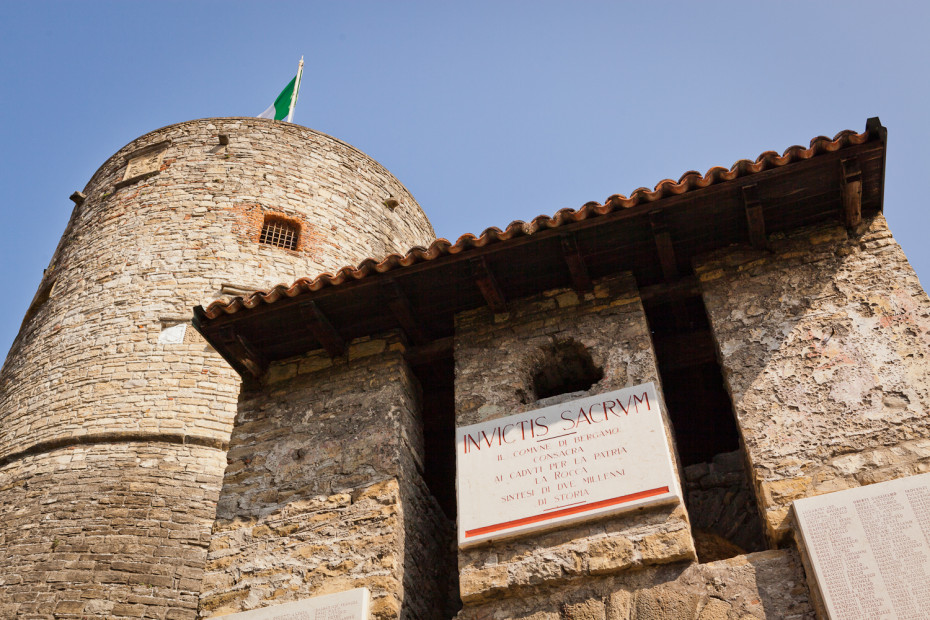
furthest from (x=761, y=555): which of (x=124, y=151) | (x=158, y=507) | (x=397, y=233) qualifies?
(x=124, y=151)

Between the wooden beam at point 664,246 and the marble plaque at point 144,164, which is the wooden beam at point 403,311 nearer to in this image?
the wooden beam at point 664,246

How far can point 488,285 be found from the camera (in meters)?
6.37

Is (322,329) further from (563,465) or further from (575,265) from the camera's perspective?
(563,465)

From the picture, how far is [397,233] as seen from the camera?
12.1m

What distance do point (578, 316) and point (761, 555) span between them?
2.12 m

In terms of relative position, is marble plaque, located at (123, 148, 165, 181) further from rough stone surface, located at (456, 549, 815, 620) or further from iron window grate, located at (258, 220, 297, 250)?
rough stone surface, located at (456, 549, 815, 620)

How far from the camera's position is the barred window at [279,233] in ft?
34.9

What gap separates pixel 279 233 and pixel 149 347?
2.25m

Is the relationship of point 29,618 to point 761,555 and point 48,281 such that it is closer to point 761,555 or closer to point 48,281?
point 48,281

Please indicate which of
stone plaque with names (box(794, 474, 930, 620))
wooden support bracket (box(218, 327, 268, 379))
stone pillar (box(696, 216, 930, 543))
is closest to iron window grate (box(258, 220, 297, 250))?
wooden support bracket (box(218, 327, 268, 379))

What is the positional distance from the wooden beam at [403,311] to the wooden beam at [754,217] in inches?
97.4

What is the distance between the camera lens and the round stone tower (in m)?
7.87

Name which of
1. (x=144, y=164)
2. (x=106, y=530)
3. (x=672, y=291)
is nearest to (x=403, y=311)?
(x=672, y=291)

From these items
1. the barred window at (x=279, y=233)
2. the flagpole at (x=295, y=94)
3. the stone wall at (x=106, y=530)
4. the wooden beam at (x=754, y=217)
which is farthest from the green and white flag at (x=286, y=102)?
the wooden beam at (x=754, y=217)
